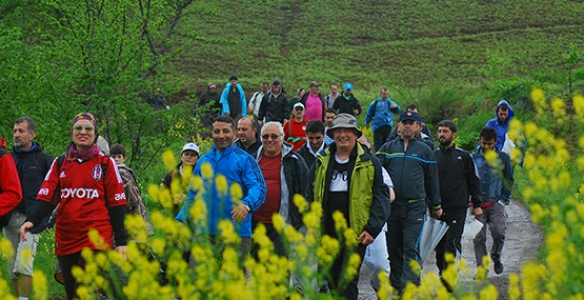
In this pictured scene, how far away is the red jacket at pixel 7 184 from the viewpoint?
6.75 meters

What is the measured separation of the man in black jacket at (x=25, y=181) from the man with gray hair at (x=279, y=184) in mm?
1982

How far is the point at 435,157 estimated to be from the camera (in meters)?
8.73

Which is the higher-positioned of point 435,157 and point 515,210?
point 435,157

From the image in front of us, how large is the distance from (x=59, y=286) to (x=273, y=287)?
4535 millimetres

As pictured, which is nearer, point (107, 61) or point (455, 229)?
point (455, 229)

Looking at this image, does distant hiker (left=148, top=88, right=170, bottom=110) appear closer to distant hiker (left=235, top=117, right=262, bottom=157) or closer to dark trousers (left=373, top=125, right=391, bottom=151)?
distant hiker (left=235, top=117, right=262, bottom=157)

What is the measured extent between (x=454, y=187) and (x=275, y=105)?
7834 millimetres

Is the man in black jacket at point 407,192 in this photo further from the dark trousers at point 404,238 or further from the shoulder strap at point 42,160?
the shoulder strap at point 42,160

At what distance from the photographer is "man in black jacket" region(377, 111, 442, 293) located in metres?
7.81

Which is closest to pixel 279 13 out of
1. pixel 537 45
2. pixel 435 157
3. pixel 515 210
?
pixel 537 45

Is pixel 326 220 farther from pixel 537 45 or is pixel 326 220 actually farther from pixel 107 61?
pixel 537 45

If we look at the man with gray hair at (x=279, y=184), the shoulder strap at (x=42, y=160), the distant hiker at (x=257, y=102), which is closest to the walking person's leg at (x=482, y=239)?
the man with gray hair at (x=279, y=184)

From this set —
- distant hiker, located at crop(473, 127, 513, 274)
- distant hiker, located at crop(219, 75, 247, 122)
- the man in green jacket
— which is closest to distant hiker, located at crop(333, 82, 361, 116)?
distant hiker, located at crop(219, 75, 247, 122)

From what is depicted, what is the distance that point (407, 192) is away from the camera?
781 centimetres
